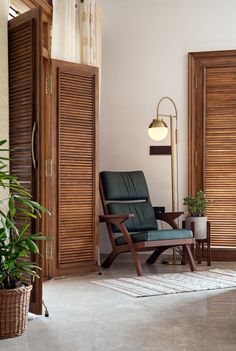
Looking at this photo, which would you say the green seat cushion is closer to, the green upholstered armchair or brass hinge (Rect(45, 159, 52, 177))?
the green upholstered armchair

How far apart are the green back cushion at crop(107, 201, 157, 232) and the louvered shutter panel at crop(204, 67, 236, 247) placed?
703 mm


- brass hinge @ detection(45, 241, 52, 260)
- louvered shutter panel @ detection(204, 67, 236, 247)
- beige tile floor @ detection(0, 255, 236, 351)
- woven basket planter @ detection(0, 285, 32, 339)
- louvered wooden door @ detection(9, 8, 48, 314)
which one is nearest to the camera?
beige tile floor @ detection(0, 255, 236, 351)

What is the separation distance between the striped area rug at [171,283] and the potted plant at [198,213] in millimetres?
500

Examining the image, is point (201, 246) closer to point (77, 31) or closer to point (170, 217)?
point (170, 217)

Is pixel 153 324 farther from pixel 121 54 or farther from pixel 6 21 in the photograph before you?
pixel 121 54

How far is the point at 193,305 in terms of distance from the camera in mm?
3754

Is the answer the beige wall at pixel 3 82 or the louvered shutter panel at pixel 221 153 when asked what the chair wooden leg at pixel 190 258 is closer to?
the louvered shutter panel at pixel 221 153

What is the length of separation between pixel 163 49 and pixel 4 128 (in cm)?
288

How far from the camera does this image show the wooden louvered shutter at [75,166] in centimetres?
494

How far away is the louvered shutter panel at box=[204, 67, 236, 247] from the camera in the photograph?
592 cm

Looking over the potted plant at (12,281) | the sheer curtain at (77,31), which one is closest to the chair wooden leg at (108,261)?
the sheer curtain at (77,31)

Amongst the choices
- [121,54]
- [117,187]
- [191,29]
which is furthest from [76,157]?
[191,29]

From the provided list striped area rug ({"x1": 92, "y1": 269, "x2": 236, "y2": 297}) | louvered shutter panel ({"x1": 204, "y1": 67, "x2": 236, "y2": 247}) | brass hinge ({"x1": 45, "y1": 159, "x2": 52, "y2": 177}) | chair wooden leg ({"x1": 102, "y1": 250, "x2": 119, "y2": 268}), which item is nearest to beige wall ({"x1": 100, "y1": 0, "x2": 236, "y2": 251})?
louvered shutter panel ({"x1": 204, "y1": 67, "x2": 236, "y2": 247})

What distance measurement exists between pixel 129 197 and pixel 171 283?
1.31m
